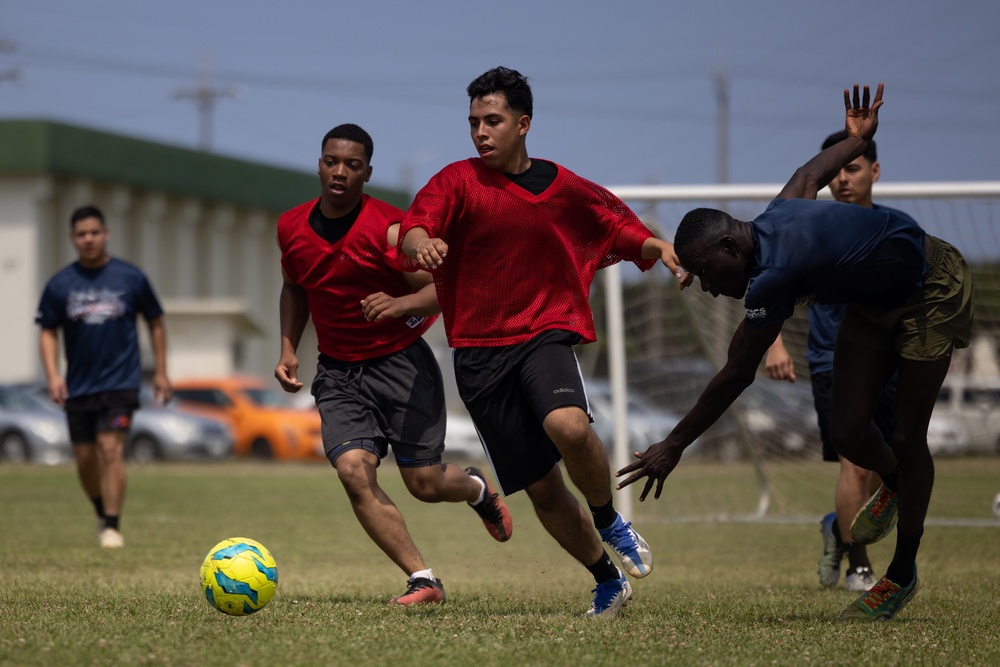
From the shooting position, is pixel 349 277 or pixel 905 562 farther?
pixel 349 277

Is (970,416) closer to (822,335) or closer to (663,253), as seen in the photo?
(822,335)

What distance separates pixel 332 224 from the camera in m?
6.96

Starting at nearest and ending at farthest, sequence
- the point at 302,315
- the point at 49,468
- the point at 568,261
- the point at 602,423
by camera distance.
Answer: the point at 568,261, the point at 302,315, the point at 602,423, the point at 49,468

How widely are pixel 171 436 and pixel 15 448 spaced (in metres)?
3.16

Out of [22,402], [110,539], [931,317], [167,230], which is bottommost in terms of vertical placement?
[22,402]

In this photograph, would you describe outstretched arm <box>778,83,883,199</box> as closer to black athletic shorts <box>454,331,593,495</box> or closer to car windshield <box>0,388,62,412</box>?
black athletic shorts <box>454,331,593,495</box>

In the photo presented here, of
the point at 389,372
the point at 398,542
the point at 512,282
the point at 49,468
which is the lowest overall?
the point at 49,468

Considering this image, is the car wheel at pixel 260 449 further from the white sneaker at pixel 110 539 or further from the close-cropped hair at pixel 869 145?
the close-cropped hair at pixel 869 145

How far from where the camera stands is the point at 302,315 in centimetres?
727

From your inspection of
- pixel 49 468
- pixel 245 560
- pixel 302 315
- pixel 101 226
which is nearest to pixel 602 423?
pixel 49 468

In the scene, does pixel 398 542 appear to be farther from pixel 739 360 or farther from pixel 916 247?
pixel 916 247

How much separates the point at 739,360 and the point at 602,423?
53.6ft

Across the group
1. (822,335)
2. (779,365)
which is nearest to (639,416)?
(822,335)

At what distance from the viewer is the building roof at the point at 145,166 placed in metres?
36.8
